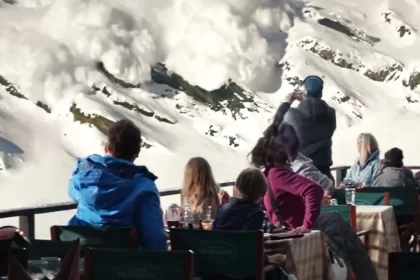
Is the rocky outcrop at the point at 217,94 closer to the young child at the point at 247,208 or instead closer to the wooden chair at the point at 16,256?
the young child at the point at 247,208

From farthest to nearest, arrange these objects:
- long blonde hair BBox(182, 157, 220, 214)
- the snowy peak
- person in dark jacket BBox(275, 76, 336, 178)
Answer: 1. the snowy peak
2. person in dark jacket BBox(275, 76, 336, 178)
3. long blonde hair BBox(182, 157, 220, 214)

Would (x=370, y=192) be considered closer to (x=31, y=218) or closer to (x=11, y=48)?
(x=31, y=218)

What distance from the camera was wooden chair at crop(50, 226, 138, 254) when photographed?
2.45 metres

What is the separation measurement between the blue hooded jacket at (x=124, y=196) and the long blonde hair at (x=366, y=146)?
2.52m

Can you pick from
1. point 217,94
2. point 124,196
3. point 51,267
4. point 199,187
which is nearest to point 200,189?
point 199,187

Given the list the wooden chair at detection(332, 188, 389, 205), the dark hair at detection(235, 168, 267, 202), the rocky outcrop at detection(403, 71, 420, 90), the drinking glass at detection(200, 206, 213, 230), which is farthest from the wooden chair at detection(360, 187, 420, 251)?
the rocky outcrop at detection(403, 71, 420, 90)

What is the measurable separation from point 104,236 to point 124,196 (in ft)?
0.67

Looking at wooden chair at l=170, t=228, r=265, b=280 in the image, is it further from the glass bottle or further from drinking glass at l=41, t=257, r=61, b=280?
the glass bottle

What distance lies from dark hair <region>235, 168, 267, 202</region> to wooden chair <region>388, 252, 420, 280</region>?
1.03m

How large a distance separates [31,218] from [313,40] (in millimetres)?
15100

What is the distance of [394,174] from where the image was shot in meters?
4.78

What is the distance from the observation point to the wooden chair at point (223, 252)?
241cm

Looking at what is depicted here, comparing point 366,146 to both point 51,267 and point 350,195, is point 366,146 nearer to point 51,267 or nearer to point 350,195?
point 350,195

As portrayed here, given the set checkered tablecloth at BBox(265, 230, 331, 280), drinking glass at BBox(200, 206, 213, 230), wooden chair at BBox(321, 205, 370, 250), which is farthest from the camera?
wooden chair at BBox(321, 205, 370, 250)
